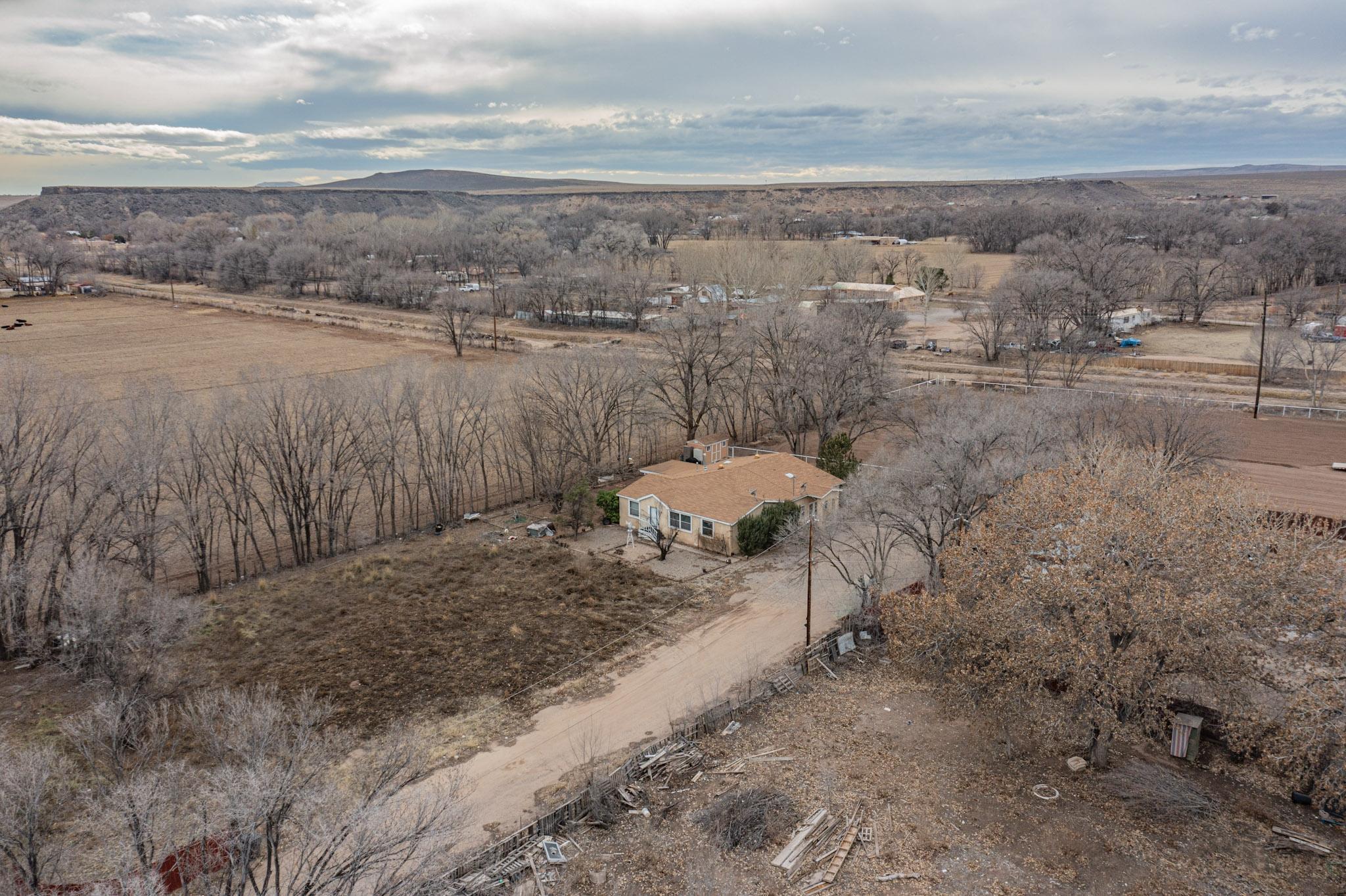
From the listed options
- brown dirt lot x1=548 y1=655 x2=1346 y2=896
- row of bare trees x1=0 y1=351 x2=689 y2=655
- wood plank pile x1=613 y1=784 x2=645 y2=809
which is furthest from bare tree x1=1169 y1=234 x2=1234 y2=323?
wood plank pile x1=613 y1=784 x2=645 y2=809

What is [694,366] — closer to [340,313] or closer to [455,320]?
[455,320]

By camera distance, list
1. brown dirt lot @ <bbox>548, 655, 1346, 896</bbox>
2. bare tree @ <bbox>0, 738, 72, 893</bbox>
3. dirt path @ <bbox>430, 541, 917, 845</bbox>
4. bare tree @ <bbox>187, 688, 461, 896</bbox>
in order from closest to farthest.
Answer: bare tree @ <bbox>0, 738, 72, 893</bbox> → bare tree @ <bbox>187, 688, 461, 896</bbox> → brown dirt lot @ <bbox>548, 655, 1346, 896</bbox> → dirt path @ <bbox>430, 541, 917, 845</bbox>

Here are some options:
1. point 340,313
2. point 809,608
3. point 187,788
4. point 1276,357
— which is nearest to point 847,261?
point 1276,357

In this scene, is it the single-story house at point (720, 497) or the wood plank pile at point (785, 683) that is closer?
the wood plank pile at point (785, 683)

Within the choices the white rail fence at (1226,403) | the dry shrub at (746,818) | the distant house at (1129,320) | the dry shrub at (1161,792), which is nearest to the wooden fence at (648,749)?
the dry shrub at (746,818)

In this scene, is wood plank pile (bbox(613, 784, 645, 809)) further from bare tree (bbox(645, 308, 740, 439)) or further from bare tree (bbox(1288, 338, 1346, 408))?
bare tree (bbox(1288, 338, 1346, 408))

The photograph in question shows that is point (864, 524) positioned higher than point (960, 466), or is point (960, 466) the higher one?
point (960, 466)

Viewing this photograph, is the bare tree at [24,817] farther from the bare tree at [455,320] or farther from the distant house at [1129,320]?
the distant house at [1129,320]
